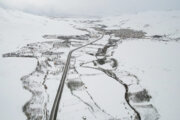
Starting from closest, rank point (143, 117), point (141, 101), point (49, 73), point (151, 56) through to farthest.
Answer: point (143, 117) → point (141, 101) → point (49, 73) → point (151, 56)

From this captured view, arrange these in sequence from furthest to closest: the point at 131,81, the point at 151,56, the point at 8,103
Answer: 1. the point at 151,56
2. the point at 131,81
3. the point at 8,103

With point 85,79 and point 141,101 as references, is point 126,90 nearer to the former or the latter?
point 141,101

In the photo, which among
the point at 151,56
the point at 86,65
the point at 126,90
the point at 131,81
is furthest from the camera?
the point at 151,56

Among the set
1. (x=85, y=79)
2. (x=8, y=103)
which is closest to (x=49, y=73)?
(x=85, y=79)

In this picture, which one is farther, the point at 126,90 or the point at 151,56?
the point at 151,56

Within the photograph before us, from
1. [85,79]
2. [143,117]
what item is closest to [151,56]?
[85,79]

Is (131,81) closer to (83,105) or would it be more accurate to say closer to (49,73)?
(83,105)

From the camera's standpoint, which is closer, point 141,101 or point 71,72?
point 141,101

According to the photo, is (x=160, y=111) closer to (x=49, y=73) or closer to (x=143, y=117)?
(x=143, y=117)

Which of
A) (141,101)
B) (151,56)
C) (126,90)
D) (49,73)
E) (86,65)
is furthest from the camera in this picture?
(151,56)
